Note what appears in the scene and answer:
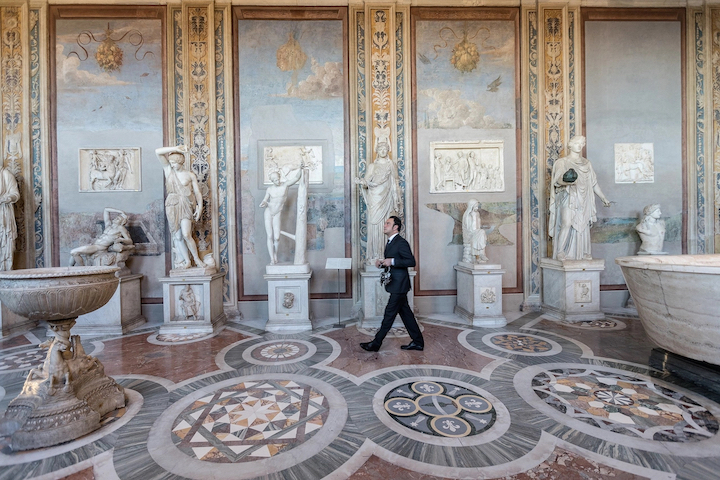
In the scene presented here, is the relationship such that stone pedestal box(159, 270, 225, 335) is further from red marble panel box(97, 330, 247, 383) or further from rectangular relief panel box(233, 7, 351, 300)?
rectangular relief panel box(233, 7, 351, 300)

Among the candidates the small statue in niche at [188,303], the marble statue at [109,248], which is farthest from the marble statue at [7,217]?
the small statue in niche at [188,303]

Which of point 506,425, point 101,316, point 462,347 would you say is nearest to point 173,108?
point 101,316

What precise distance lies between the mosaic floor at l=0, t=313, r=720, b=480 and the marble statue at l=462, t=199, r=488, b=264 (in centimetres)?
168

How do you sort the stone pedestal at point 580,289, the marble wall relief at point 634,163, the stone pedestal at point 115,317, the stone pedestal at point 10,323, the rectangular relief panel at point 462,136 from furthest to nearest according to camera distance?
the marble wall relief at point 634,163 < the rectangular relief panel at point 462,136 < the stone pedestal at point 580,289 < the stone pedestal at point 115,317 < the stone pedestal at point 10,323

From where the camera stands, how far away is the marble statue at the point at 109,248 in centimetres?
513

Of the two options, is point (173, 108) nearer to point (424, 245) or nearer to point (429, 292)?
point (424, 245)

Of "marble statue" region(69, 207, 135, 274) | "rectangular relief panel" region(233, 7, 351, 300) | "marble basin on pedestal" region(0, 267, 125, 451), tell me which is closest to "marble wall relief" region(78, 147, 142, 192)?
"marble statue" region(69, 207, 135, 274)

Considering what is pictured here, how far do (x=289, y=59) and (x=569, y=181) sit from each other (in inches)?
217

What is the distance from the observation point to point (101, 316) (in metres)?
5.08

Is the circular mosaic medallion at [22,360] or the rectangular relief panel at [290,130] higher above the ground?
the rectangular relief panel at [290,130]

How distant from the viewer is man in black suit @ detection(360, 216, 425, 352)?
383 cm

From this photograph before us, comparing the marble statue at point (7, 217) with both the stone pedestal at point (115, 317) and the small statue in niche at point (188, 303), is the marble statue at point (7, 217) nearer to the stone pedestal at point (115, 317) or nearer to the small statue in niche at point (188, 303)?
the stone pedestal at point (115, 317)

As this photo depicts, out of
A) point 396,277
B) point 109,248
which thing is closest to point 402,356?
point 396,277

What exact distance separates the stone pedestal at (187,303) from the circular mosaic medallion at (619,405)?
4464mm
